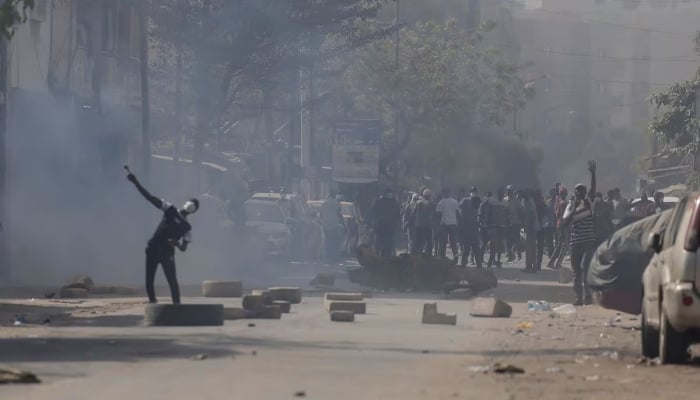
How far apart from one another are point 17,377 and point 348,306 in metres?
8.52

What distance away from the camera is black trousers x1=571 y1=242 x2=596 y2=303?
21469 millimetres

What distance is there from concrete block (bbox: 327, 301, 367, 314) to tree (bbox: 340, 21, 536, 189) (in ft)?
126

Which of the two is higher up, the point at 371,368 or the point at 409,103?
the point at 409,103

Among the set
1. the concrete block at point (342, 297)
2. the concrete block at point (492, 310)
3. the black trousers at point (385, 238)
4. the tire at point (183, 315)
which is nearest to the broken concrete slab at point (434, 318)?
the concrete block at point (492, 310)

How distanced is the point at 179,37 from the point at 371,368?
28045 mm

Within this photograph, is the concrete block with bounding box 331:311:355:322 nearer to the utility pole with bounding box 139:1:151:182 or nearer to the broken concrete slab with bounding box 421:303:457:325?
the broken concrete slab with bounding box 421:303:457:325

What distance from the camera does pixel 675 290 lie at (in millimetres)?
11906

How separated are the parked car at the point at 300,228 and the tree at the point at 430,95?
718 inches

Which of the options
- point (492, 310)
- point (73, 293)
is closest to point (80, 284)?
point (73, 293)

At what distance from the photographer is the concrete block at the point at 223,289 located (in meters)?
22.2

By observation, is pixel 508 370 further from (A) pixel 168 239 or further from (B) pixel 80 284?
(B) pixel 80 284

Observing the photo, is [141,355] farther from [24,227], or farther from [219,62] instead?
[219,62]

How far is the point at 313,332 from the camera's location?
15977 mm

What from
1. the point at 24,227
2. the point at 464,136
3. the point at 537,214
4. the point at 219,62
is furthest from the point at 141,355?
the point at 464,136
